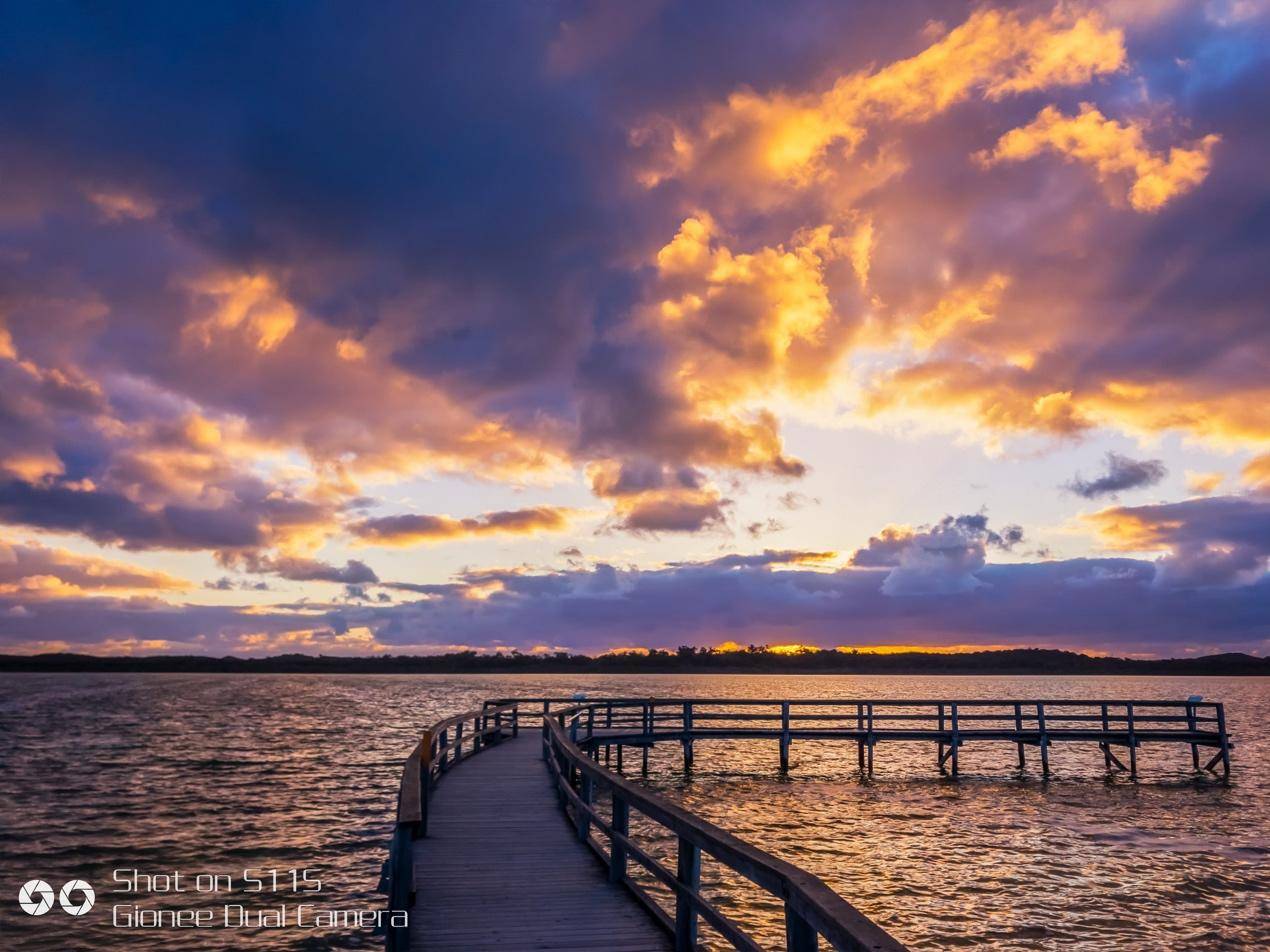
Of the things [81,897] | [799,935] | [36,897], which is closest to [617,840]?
[799,935]

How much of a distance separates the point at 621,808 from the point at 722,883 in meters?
7.21

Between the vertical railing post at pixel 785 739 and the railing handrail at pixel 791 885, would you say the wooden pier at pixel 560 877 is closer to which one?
the railing handrail at pixel 791 885

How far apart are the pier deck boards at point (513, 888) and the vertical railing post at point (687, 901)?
37cm

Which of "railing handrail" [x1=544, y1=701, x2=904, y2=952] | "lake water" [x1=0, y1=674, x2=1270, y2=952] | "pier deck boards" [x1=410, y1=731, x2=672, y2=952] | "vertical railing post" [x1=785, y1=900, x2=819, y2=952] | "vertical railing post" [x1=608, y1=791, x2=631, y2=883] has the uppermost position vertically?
"railing handrail" [x1=544, y1=701, x2=904, y2=952]

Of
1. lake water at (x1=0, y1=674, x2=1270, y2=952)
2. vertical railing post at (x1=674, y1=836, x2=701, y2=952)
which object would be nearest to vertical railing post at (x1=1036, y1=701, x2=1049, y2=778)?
lake water at (x1=0, y1=674, x2=1270, y2=952)

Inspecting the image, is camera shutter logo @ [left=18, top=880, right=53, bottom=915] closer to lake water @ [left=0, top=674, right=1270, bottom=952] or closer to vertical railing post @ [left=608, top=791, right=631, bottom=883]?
lake water @ [left=0, top=674, right=1270, bottom=952]

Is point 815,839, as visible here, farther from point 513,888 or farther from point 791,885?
point 791,885

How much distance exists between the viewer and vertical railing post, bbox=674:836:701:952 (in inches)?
253

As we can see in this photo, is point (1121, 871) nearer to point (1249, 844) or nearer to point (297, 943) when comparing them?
point (1249, 844)

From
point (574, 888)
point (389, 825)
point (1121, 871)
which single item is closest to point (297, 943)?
point (574, 888)

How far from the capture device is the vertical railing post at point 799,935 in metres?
4.42

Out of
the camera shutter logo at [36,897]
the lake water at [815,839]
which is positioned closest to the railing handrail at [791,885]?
the lake water at [815,839]

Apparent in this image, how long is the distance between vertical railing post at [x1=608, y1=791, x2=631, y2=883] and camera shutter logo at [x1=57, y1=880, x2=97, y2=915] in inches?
401

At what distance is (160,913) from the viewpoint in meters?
13.8
